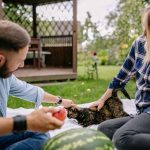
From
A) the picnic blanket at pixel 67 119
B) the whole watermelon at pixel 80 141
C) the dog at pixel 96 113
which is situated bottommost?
the picnic blanket at pixel 67 119

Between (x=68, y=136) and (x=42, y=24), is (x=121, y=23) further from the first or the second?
(x=68, y=136)

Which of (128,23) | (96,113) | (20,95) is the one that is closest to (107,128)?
(96,113)

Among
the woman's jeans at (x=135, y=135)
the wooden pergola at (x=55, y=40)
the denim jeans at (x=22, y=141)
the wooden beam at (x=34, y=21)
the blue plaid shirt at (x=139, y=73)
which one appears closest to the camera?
the denim jeans at (x=22, y=141)

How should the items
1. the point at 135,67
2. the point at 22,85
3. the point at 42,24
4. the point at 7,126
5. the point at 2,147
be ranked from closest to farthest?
the point at 7,126 → the point at 2,147 → the point at 22,85 → the point at 135,67 → the point at 42,24

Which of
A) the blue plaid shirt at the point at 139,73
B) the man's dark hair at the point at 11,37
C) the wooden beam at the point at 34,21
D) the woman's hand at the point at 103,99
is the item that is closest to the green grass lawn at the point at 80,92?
the woman's hand at the point at 103,99

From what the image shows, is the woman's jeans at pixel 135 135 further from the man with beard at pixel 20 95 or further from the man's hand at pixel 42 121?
the man's hand at pixel 42 121

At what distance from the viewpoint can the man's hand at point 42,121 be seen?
236cm

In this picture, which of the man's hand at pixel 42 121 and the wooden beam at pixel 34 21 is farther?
the wooden beam at pixel 34 21

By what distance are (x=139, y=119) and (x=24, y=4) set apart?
9.67 meters

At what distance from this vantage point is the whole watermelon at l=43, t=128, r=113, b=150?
2459 mm

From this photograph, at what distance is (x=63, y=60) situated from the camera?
12.5 meters

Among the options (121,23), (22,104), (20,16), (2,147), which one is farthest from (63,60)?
(2,147)

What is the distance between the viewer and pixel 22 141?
3000 mm

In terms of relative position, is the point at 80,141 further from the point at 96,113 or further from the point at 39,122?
the point at 96,113
